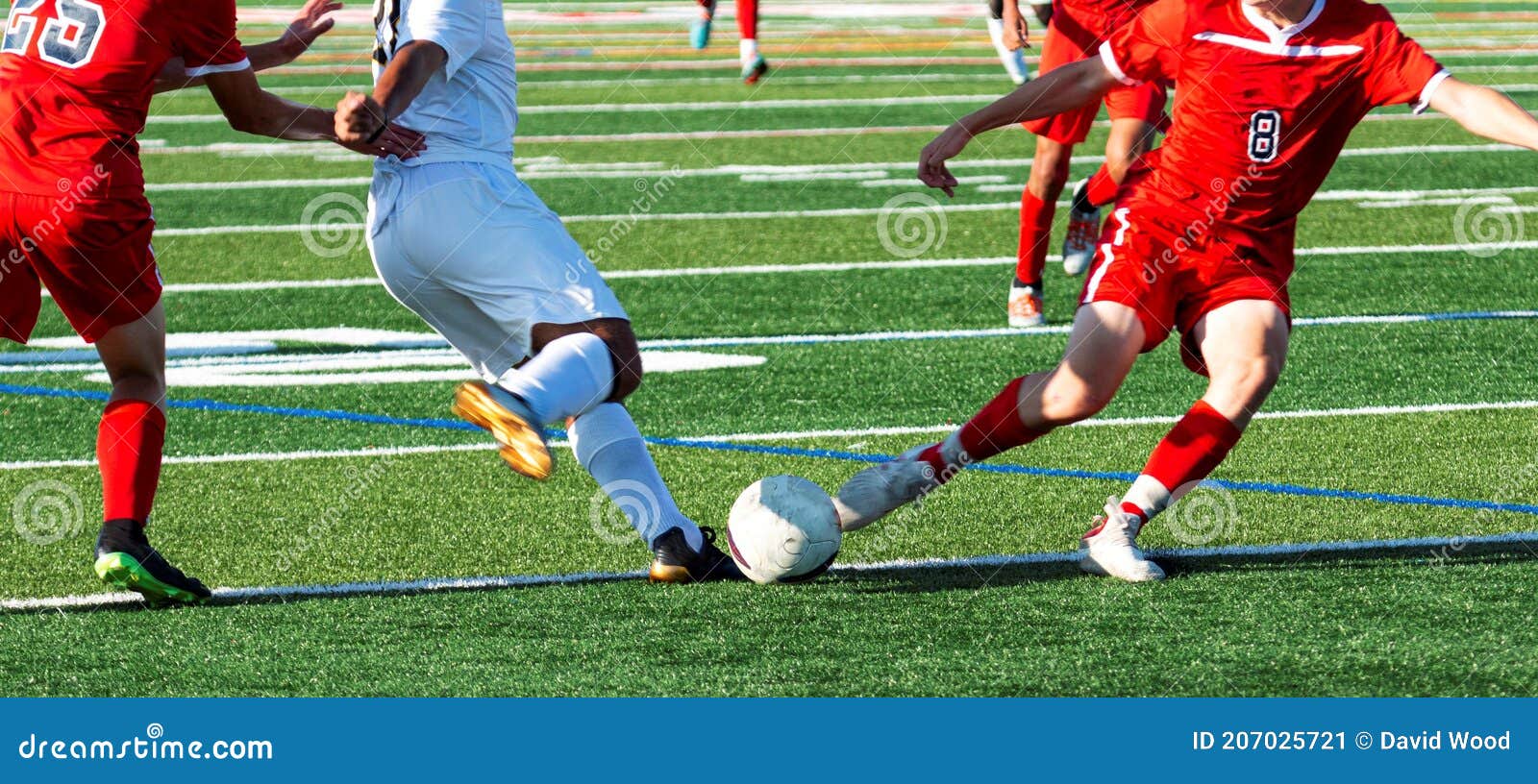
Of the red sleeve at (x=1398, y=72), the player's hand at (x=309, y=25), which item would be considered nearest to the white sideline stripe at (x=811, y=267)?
the player's hand at (x=309, y=25)

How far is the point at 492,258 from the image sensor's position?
5.01 metres

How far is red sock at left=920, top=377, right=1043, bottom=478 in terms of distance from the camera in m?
5.44

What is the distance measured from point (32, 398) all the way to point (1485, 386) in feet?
18.3

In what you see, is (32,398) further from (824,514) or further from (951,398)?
(824,514)

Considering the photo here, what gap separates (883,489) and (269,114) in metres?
1.84

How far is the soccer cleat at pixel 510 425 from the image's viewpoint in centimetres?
444

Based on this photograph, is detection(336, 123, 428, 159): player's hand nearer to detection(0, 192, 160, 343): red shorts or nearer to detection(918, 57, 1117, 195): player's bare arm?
detection(0, 192, 160, 343): red shorts

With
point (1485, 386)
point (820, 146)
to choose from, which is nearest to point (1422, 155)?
point (820, 146)

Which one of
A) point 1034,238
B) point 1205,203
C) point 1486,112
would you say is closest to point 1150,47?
point 1205,203

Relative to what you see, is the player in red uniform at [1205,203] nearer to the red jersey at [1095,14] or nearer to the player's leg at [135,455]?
the player's leg at [135,455]

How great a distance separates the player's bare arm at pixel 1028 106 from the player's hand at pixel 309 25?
1.63 metres

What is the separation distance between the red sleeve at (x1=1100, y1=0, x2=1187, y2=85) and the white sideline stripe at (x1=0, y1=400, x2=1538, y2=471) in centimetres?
229

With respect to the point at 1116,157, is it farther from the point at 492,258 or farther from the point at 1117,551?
the point at 492,258
